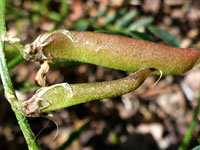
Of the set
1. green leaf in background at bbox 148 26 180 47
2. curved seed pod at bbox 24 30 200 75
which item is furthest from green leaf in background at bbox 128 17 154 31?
curved seed pod at bbox 24 30 200 75

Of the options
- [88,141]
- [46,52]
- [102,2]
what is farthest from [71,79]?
[46,52]

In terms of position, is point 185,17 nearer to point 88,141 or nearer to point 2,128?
point 88,141

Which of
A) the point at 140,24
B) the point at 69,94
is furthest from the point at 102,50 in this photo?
the point at 140,24

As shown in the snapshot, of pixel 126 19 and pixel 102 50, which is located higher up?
pixel 102 50

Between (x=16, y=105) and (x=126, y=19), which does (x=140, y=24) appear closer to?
(x=126, y=19)

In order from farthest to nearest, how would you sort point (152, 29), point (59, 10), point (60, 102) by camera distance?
1. point (59, 10)
2. point (152, 29)
3. point (60, 102)

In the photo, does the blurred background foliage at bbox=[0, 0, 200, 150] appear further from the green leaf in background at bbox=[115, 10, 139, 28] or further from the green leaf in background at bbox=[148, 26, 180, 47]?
the green leaf in background at bbox=[148, 26, 180, 47]
